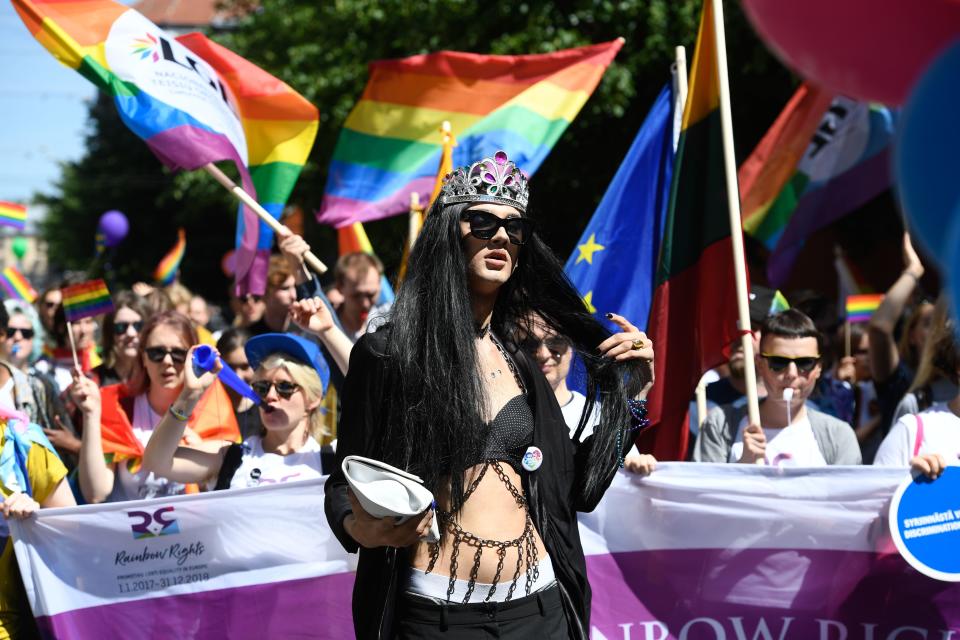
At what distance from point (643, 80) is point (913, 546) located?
1120cm

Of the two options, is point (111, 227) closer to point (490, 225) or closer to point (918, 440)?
point (918, 440)

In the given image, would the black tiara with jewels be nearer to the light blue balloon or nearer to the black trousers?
Result: the black trousers

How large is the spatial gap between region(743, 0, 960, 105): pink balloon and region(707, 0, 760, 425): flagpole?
303 centimetres

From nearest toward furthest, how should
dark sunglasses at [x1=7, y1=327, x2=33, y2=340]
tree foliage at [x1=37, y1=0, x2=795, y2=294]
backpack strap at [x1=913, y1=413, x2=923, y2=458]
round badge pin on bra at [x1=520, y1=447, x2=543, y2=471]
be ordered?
1. round badge pin on bra at [x1=520, y1=447, x2=543, y2=471]
2. backpack strap at [x1=913, y1=413, x2=923, y2=458]
3. dark sunglasses at [x1=7, y1=327, x2=33, y2=340]
4. tree foliage at [x1=37, y1=0, x2=795, y2=294]

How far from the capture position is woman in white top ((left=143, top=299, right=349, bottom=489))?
14.7 feet

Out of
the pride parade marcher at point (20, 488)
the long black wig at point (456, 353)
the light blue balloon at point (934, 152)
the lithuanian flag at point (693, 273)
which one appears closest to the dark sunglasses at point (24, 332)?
the pride parade marcher at point (20, 488)

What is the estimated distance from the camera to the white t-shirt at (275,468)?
4559mm

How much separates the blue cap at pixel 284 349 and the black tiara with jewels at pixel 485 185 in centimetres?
167

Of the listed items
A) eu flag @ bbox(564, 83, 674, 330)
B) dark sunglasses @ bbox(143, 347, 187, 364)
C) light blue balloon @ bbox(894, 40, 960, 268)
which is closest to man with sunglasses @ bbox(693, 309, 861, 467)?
eu flag @ bbox(564, 83, 674, 330)

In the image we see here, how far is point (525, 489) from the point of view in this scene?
300cm

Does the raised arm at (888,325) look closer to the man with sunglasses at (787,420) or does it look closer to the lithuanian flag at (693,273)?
the man with sunglasses at (787,420)

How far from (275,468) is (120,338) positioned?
2.25 m

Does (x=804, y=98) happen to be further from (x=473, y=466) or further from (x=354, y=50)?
(x=354, y=50)

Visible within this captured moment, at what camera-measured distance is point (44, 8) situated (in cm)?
518
